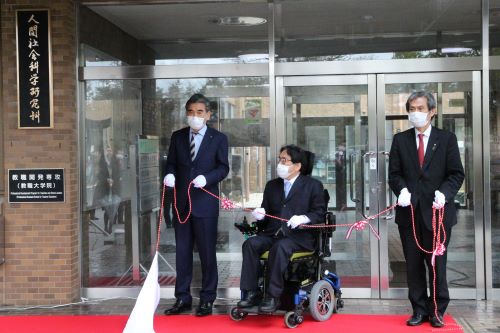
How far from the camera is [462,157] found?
6047mm

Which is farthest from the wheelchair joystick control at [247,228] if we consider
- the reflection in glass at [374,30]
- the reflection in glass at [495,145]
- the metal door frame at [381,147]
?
the reflection in glass at [495,145]

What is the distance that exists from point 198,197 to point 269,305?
1.21 meters

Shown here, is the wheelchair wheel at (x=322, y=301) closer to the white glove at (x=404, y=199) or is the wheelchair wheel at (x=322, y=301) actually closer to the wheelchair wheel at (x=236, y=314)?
the wheelchair wheel at (x=236, y=314)

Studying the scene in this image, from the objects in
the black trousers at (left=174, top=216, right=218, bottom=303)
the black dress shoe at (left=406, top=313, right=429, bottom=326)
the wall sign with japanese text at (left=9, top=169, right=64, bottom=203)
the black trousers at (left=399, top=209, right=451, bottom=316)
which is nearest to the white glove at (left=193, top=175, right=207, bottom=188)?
the black trousers at (left=174, top=216, right=218, bottom=303)

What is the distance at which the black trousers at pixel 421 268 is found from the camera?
4949 mm

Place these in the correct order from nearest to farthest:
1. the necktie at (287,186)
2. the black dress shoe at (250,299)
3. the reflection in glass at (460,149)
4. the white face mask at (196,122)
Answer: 1. the black dress shoe at (250,299)
2. the necktie at (287,186)
3. the white face mask at (196,122)
4. the reflection in glass at (460,149)

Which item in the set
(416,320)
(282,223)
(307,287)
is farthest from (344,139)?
(416,320)

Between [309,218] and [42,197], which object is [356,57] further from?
[42,197]

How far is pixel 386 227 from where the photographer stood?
608 cm

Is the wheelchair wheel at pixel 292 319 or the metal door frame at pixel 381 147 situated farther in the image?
the metal door frame at pixel 381 147

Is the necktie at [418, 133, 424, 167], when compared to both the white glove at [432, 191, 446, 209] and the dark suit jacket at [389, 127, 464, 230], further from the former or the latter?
the white glove at [432, 191, 446, 209]

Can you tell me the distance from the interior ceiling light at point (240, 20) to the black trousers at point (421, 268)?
8.22 ft

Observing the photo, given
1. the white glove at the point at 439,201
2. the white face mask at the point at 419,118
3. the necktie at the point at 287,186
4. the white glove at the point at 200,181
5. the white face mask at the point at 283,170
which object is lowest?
the white glove at the point at 439,201

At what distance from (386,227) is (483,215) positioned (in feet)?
2.99
